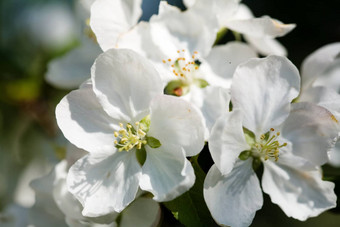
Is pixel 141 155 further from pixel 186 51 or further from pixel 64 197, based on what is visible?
pixel 186 51

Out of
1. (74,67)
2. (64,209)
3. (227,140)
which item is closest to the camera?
(227,140)

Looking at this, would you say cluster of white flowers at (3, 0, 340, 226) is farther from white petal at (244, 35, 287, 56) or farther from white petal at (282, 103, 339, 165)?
white petal at (244, 35, 287, 56)

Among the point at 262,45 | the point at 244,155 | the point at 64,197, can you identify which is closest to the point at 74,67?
the point at 64,197

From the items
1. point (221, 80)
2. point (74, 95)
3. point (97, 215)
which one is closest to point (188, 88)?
point (221, 80)

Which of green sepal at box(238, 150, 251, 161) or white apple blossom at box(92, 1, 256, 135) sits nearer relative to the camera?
green sepal at box(238, 150, 251, 161)

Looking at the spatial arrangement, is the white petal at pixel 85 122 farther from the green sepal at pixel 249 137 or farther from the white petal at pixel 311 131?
the white petal at pixel 311 131

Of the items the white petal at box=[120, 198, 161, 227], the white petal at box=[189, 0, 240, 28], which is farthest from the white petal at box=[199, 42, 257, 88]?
the white petal at box=[120, 198, 161, 227]

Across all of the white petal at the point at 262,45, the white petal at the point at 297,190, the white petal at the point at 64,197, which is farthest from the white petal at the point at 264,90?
the white petal at the point at 64,197
